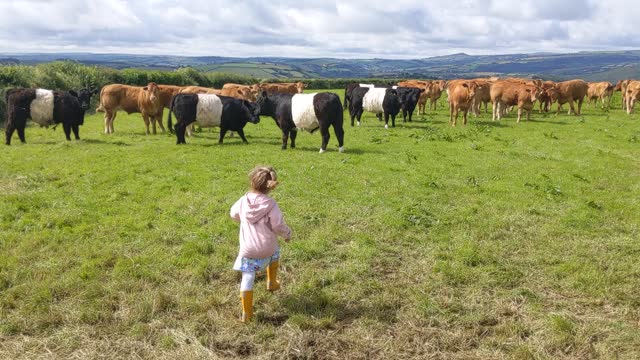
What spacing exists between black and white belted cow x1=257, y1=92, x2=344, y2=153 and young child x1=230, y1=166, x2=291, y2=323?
28.2 ft

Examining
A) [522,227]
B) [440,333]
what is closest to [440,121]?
[522,227]

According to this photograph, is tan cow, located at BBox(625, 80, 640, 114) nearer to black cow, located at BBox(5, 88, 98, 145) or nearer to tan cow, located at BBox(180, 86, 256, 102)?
tan cow, located at BBox(180, 86, 256, 102)

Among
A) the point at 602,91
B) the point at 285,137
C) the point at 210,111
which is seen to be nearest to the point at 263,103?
the point at 285,137

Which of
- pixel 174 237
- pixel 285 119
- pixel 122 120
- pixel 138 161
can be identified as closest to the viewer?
pixel 174 237

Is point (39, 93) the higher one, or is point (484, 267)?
point (39, 93)

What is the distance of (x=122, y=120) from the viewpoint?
24.0 metres

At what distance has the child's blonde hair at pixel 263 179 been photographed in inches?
193

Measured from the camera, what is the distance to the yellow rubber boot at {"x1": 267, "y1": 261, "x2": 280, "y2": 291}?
5391 millimetres

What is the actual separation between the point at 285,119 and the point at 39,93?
26.6ft

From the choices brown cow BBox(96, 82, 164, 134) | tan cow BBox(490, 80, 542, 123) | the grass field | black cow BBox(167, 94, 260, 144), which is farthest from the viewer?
tan cow BBox(490, 80, 542, 123)

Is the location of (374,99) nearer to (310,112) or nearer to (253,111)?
(253,111)

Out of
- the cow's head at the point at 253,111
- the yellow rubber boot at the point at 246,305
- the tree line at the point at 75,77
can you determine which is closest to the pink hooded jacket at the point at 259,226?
the yellow rubber boot at the point at 246,305

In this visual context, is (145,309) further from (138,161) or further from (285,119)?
(285,119)

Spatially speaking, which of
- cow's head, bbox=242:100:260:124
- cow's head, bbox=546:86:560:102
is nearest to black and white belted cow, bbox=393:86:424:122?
cow's head, bbox=546:86:560:102
